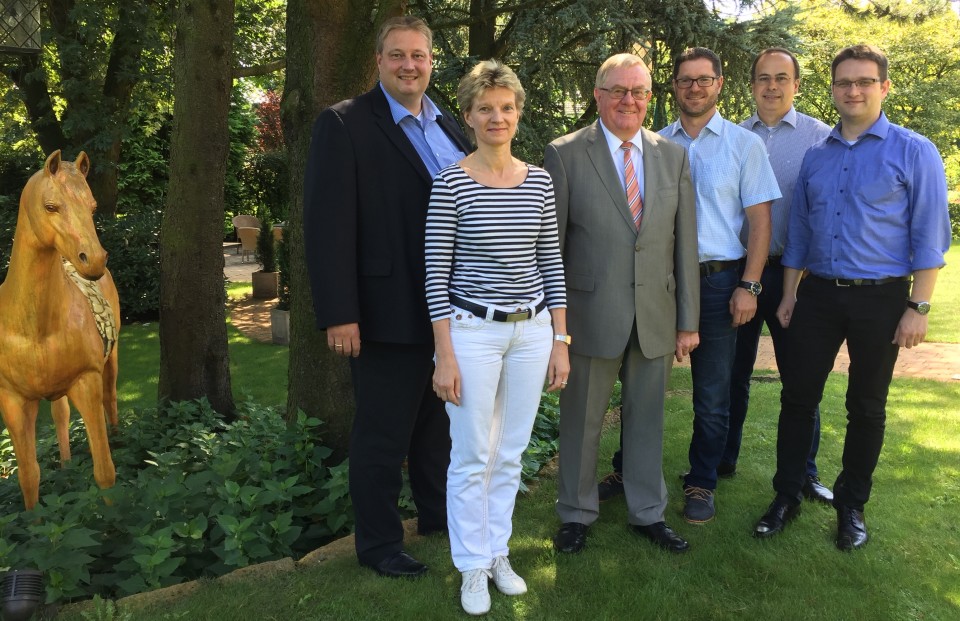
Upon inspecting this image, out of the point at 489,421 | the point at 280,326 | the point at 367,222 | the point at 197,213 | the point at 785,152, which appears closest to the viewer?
the point at 489,421

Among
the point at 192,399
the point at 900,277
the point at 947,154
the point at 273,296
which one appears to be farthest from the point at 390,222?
the point at 947,154

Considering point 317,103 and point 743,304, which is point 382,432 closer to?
point 743,304

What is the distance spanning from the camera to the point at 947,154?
2548cm

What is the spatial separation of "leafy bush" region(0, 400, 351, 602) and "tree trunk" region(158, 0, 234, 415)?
1.32 metres

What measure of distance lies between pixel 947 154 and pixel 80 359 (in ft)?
94.8

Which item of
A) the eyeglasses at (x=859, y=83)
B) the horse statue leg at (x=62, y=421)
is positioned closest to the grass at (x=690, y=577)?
the horse statue leg at (x=62, y=421)

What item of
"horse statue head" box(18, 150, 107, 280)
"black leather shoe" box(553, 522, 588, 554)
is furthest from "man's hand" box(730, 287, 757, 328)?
"horse statue head" box(18, 150, 107, 280)

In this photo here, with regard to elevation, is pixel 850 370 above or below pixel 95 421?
above

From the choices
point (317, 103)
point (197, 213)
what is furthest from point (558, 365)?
point (197, 213)

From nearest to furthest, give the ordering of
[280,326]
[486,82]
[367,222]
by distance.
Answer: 1. [486,82]
2. [367,222]
3. [280,326]

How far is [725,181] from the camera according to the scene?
11.6ft

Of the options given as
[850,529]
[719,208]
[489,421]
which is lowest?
[850,529]

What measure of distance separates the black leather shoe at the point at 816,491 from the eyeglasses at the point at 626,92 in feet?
7.68

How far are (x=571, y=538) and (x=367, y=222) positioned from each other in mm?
1758
